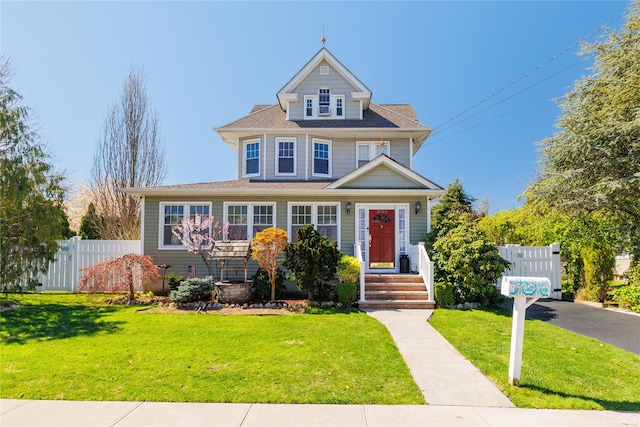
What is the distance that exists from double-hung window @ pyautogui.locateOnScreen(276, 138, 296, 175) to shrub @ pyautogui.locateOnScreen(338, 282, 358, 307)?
241 inches

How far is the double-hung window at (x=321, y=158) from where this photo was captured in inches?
565

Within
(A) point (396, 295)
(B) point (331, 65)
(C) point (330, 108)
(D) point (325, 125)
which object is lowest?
(A) point (396, 295)

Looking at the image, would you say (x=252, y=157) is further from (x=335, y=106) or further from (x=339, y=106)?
(x=339, y=106)

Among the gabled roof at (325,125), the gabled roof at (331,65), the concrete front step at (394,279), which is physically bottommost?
the concrete front step at (394,279)

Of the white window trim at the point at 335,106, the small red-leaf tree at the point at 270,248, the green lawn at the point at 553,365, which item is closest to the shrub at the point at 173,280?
the small red-leaf tree at the point at 270,248

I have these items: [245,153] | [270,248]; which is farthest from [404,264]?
[245,153]

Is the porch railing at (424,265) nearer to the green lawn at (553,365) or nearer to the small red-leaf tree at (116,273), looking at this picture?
the green lawn at (553,365)

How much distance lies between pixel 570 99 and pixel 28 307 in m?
18.1

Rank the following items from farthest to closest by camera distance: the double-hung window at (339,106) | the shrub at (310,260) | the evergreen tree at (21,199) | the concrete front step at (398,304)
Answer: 1. the double-hung window at (339,106)
2. the concrete front step at (398,304)
3. the shrub at (310,260)
4. the evergreen tree at (21,199)

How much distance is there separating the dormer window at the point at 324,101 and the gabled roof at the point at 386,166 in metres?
4.20

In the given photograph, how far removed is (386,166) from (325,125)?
145 inches

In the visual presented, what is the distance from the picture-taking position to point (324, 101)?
49.3 feet

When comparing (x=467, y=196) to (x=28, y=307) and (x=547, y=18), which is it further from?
(x=28, y=307)

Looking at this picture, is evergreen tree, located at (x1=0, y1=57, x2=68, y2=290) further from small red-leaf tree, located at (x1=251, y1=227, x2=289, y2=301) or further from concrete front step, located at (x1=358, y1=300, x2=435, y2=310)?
concrete front step, located at (x1=358, y1=300, x2=435, y2=310)
